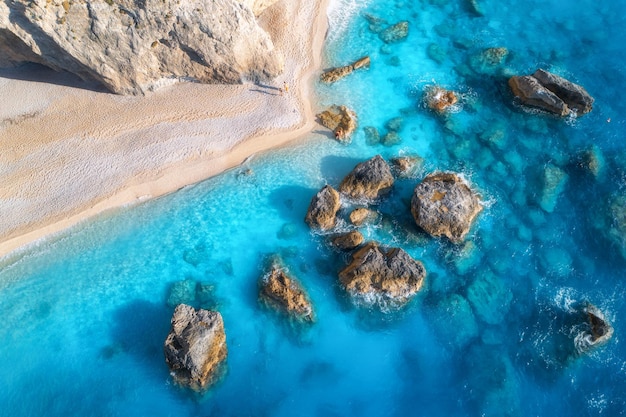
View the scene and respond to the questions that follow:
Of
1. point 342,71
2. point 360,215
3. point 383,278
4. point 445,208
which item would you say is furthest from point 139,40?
point 445,208

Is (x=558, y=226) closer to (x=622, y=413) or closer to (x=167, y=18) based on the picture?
(x=622, y=413)

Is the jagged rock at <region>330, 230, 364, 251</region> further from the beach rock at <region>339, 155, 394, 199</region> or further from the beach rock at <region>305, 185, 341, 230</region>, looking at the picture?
the beach rock at <region>339, 155, 394, 199</region>

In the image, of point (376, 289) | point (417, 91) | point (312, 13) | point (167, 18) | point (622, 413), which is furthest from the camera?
point (312, 13)

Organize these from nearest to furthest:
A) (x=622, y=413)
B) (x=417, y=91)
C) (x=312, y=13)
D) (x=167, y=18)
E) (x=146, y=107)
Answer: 1. (x=622, y=413)
2. (x=167, y=18)
3. (x=146, y=107)
4. (x=417, y=91)
5. (x=312, y=13)

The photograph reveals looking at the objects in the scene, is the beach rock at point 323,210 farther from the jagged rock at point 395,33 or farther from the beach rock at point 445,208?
the jagged rock at point 395,33

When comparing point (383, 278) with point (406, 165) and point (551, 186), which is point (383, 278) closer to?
point (406, 165)

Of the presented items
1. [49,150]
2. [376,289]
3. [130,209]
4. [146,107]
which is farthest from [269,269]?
[49,150]

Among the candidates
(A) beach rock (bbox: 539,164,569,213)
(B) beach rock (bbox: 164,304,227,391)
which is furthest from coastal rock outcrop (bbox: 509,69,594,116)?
(B) beach rock (bbox: 164,304,227,391)
